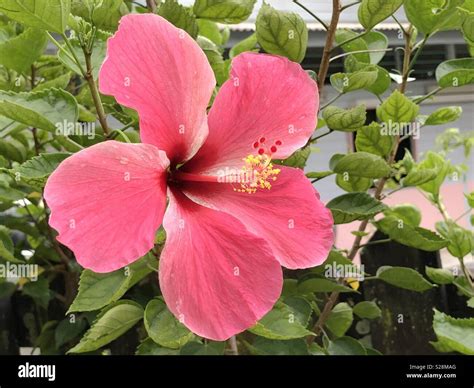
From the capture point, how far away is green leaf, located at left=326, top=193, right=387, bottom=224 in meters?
0.56

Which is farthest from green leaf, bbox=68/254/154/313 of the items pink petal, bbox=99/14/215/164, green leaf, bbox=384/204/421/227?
green leaf, bbox=384/204/421/227

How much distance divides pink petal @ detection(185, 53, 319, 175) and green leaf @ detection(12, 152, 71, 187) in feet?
0.38

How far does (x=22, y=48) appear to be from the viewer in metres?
0.54

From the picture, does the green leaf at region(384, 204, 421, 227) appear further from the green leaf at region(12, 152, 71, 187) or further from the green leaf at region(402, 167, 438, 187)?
the green leaf at region(12, 152, 71, 187)

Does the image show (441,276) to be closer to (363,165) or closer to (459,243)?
(459,243)

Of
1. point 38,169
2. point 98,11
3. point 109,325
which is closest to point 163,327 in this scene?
point 109,325

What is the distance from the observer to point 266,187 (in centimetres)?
42

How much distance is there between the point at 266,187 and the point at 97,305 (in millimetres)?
175

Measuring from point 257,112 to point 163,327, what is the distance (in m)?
0.20

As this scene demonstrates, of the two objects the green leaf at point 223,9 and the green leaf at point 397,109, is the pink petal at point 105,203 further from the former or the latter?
the green leaf at point 397,109

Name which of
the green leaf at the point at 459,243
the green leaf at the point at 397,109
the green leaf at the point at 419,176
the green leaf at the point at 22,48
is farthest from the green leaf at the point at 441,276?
the green leaf at the point at 22,48

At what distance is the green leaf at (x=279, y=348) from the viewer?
1.97ft

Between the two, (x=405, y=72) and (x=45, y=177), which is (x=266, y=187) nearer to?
(x=45, y=177)
